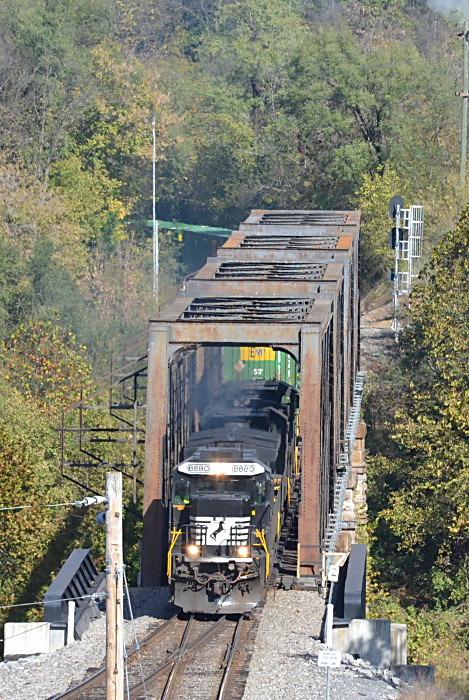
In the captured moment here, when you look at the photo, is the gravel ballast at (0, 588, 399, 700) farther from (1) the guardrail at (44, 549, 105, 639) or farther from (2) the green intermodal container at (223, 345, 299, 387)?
(2) the green intermodal container at (223, 345, 299, 387)

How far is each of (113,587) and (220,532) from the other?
22.1 feet

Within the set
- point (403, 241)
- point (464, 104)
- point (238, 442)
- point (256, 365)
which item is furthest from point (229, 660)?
point (464, 104)

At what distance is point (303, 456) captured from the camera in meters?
22.6

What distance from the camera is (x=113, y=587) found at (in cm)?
1471

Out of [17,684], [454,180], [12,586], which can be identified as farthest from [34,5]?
[17,684]

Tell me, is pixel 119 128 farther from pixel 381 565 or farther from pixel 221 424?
pixel 221 424

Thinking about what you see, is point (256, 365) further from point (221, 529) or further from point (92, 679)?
point (92, 679)

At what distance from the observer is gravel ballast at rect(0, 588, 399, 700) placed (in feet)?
60.1

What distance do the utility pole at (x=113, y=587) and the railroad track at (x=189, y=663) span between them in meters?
3.22

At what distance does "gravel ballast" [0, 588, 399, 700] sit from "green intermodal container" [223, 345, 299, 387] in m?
14.1

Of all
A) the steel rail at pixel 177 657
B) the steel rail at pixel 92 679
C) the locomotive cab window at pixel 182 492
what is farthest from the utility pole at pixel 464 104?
the steel rail at pixel 92 679

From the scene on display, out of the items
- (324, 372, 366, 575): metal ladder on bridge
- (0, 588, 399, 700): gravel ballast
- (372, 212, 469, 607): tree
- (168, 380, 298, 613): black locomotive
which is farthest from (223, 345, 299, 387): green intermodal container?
(168, 380, 298, 613): black locomotive

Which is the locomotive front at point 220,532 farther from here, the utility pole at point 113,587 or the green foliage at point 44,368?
the green foliage at point 44,368

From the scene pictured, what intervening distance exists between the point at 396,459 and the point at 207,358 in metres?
16.4
